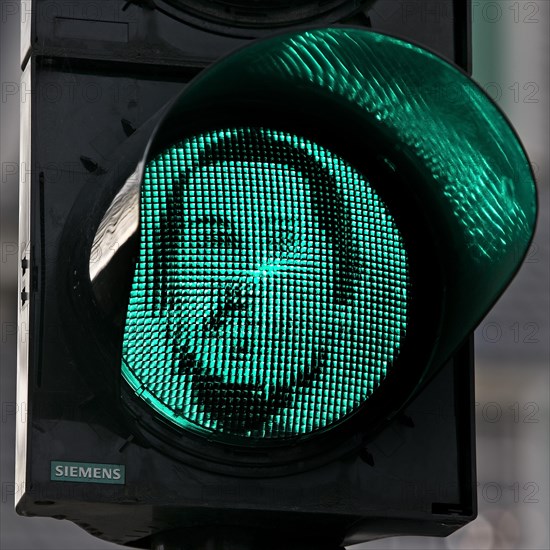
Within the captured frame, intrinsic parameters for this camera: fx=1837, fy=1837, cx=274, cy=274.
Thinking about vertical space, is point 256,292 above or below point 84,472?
above

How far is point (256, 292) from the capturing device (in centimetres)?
246

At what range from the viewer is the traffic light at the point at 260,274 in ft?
8.03

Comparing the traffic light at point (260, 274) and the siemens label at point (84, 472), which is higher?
the traffic light at point (260, 274)

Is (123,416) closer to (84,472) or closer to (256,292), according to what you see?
(84,472)

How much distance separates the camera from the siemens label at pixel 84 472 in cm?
243

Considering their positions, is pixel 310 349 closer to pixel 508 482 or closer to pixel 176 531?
pixel 176 531

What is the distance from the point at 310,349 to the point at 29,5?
0.64 meters

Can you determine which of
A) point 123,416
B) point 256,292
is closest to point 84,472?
point 123,416

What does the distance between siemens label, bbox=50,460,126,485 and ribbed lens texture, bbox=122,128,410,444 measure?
11cm

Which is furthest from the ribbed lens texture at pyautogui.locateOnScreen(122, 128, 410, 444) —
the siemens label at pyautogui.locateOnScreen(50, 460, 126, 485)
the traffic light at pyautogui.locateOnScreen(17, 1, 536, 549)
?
the siemens label at pyautogui.locateOnScreen(50, 460, 126, 485)

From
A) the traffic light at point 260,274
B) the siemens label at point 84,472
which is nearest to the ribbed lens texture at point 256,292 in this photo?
the traffic light at point 260,274

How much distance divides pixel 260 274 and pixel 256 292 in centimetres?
3

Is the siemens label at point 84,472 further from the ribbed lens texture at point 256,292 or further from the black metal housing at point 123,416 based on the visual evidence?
the ribbed lens texture at point 256,292

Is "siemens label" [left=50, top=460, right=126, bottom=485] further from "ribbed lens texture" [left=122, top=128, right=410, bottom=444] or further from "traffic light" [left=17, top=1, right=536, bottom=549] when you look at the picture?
"ribbed lens texture" [left=122, top=128, right=410, bottom=444]
